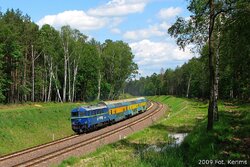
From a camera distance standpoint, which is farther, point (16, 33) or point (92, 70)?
point (92, 70)

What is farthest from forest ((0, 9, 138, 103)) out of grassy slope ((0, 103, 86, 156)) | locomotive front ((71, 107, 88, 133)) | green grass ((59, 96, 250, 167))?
green grass ((59, 96, 250, 167))

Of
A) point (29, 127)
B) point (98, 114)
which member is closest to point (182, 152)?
point (98, 114)

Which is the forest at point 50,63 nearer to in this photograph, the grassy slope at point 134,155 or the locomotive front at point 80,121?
the locomotive front at point 80,121

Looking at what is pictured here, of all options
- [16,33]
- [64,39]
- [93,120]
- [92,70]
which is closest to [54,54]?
[64,39]

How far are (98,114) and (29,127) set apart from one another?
25.0 feet

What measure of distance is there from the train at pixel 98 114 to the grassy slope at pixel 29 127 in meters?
3.21

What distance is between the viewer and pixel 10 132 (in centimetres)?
3384

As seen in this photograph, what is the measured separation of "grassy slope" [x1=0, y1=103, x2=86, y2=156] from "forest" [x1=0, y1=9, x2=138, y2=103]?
12.8 metres

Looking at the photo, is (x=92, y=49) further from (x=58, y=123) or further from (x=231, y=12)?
(x=231, y=12)

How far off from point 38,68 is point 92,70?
16546 mm

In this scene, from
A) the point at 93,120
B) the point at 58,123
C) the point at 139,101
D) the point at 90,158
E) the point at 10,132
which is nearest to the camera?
the point at 90,158

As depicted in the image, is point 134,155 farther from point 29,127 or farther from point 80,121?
point 29,127

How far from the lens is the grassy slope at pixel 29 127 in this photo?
3225cm

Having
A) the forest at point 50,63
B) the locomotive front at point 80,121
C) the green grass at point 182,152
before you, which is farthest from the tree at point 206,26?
the forest at point 50,63
